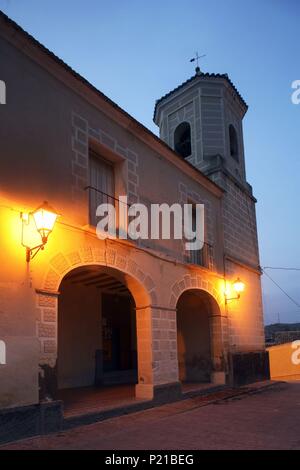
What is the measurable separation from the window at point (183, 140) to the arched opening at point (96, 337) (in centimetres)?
539

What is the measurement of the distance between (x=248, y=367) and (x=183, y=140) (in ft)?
24.9

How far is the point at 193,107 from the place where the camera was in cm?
1457

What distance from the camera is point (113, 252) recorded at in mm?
Answer: 7949

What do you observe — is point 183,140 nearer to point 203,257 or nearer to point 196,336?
point 203,257

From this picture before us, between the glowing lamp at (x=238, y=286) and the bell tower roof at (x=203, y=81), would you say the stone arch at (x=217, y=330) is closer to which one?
the glowing lamp at (x=238, y=286)

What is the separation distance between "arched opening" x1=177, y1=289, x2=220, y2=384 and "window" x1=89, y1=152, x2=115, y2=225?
157 inches

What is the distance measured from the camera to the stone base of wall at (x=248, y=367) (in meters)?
11.6

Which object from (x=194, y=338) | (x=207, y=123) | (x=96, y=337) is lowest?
(x=194, y=338)

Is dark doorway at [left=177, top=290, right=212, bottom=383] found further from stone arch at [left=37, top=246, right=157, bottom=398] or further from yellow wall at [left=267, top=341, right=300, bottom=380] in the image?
yellow wall at [left=267, top=341, right=300, bottom=380]

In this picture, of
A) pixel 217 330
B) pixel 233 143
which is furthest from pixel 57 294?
pixel 233 143

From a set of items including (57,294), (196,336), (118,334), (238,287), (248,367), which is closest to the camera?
(57,294)

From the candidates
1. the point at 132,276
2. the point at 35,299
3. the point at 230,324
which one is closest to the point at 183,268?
the point at 132,276

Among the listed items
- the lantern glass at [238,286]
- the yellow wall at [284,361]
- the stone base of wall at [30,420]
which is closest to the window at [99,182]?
the stone base of wall at [30,420]

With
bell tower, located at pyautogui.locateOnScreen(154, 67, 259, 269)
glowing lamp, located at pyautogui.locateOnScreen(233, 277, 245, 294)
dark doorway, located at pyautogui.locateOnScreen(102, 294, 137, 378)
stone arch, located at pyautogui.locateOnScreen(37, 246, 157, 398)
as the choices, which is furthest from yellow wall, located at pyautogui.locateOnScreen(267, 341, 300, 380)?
stone arch, located at pyautogui.locateOnScreen(37, 246, 157, 398)
